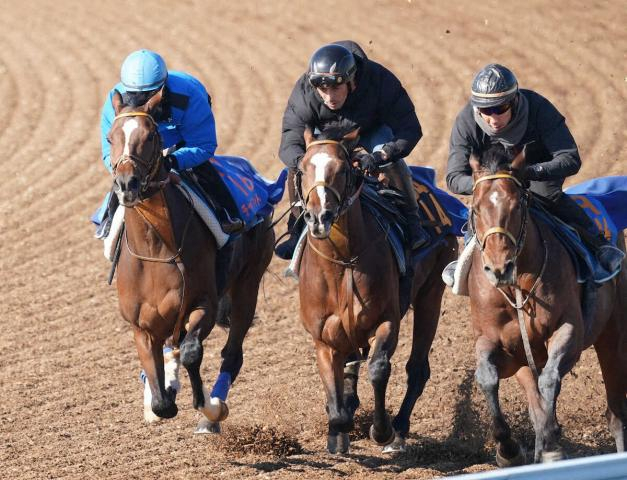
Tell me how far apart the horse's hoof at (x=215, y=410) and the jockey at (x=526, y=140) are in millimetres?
2003

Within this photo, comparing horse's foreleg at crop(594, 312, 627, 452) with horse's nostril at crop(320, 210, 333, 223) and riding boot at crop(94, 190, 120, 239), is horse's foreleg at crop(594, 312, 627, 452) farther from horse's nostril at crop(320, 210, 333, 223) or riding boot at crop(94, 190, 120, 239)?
riding boot at crop(94, 190, 120, 239)

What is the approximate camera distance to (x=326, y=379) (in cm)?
785

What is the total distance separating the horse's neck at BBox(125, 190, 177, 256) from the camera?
7.79 metres

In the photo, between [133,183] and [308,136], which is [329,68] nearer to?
[308,136]

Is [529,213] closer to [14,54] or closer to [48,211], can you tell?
[48,211]

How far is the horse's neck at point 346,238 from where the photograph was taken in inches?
297

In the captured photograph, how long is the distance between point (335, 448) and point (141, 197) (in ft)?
7.03

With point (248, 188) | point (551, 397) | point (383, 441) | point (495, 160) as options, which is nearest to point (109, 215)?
point (248, 188)

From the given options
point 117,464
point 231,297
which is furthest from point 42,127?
point 117,464

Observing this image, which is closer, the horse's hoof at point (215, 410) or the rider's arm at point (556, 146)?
the rider's arm at point (556, 146)

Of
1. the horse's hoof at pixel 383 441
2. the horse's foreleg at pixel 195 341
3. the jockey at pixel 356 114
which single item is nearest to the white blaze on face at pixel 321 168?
the jockey at pixel 356 114

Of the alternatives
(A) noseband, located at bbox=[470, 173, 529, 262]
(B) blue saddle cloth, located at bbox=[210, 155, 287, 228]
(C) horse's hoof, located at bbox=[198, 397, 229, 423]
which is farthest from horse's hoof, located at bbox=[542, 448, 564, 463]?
(B) blue saddle cloth, located at bbox=[210, 155, 287, 228]

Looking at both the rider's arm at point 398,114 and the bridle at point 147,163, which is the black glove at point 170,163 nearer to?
the bridle at point 147,163

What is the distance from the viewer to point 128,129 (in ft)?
24.3
